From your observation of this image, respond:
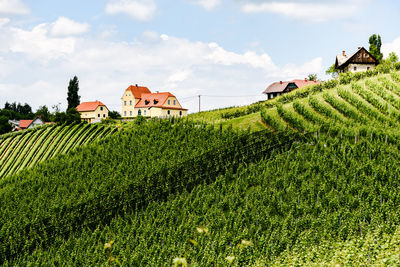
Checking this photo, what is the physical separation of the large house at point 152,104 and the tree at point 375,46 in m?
38.6

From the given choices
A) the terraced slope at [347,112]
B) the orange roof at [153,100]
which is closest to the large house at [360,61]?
the terraced slope at [347,112]

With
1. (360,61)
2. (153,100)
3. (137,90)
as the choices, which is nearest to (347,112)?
(360,61)

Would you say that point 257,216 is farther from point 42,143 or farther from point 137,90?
point 137,90

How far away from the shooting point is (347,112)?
3562cm

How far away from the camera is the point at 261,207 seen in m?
21.5

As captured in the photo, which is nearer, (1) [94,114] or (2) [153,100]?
(2) [153,100]

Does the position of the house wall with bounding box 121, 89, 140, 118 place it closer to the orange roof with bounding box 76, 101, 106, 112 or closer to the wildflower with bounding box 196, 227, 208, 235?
the orange roof with bounding box 76, 101, 106, 112

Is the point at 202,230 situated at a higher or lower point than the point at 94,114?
lower

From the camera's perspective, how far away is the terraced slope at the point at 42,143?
42.2 metres

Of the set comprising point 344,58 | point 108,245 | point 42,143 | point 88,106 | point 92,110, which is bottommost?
point 108,245

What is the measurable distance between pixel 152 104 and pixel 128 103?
10.0 metres

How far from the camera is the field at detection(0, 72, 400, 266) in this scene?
1811 centimetres

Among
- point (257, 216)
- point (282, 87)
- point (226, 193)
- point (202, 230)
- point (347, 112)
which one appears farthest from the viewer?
point (282, 87)

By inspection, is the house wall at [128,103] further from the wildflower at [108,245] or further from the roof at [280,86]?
the wildflower at [108,245]
